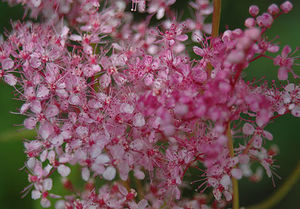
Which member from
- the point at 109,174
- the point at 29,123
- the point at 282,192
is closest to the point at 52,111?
the point at 29,123

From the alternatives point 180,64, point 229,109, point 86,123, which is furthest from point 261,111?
point 86,123

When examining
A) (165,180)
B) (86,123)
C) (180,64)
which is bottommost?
(165,180)

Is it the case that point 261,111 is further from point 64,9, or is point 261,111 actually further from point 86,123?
Answer: point 64,9

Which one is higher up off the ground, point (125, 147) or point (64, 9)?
point (64, 9)

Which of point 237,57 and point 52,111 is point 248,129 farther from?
point 52,111

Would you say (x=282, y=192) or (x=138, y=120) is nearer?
(x=138, y=120)

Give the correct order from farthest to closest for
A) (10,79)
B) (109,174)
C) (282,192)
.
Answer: (282,192)
(10,79)
(109,174)

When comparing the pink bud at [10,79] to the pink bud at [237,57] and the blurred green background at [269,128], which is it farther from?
the pink bud at [237,57]
